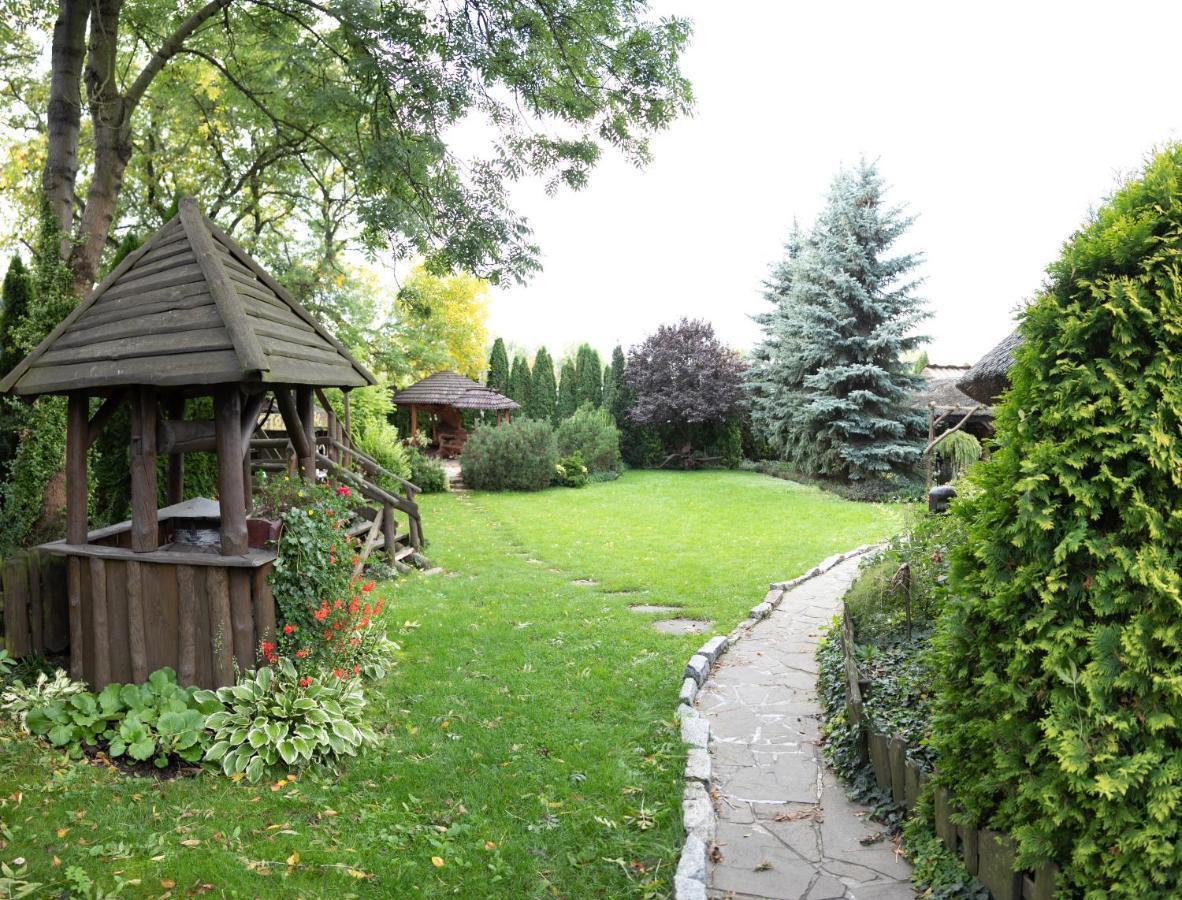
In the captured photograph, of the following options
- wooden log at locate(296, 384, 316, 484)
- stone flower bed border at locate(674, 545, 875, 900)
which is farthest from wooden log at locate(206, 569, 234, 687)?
stone flower bed border at locate(674, 545, 875, 900)

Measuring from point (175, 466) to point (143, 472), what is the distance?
1925 mm

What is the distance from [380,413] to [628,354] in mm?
11096

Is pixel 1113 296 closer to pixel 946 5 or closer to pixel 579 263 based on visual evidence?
pixel 946 5

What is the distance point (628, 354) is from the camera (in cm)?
2811

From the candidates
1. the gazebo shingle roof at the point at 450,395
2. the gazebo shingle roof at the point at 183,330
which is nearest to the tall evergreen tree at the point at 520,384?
the gazebo shingle roof at the point at 450,395

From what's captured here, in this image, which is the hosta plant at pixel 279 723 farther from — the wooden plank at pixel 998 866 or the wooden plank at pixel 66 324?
the wooden plank at pixel 998 866

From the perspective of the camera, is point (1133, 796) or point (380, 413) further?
point (380, 413)

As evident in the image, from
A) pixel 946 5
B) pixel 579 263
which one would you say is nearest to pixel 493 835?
pixel 946 5

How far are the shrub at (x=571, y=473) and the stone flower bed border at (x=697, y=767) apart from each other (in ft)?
44.5

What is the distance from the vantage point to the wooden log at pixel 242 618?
4.96 meters

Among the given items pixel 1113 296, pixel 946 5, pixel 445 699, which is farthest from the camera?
pixel 946 5

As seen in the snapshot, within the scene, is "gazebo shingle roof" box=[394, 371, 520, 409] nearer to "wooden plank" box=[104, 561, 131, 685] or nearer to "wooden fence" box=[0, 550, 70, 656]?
"wooden fence" box=[0, 550, 70, 656]

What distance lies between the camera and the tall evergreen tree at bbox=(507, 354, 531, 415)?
29609 mm

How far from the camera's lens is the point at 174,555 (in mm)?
4891
